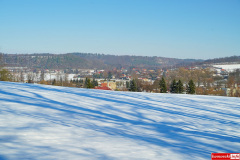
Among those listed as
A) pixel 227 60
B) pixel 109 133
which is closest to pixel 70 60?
pixel 227 60

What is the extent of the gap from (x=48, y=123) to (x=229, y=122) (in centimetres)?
337

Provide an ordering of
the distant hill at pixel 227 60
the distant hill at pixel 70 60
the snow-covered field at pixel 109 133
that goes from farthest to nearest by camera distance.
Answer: the distant hill at pixel 227 60, the distant hill at pixel 70 60, the snow-covered field at pixel 109 133

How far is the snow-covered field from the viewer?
2152 mm

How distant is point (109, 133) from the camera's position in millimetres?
2844

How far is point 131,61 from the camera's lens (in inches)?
4916

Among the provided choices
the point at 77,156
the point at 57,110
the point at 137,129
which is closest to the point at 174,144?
the point at 137,129

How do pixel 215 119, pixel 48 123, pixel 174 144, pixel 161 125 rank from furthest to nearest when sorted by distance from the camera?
pixel 215 119, pixel 161 125, pixel 48 123, pixel 174 144

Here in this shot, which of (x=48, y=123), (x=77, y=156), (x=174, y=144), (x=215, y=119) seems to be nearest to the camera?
(x=77, y=156)

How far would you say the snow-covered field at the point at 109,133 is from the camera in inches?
84.7

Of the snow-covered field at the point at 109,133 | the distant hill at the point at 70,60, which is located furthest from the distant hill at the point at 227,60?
the snow-covered field at the point at 109,133

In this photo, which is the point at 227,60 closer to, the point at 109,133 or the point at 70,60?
the point at 70,60

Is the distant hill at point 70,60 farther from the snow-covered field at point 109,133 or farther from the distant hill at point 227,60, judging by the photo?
the snow-covered field at point 109,133

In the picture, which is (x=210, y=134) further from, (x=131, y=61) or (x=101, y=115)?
(x=131, y=61)

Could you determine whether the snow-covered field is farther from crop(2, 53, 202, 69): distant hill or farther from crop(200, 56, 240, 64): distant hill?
crop(200, 56, 240, 64): distant hill
